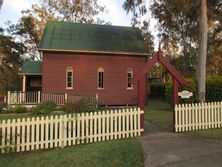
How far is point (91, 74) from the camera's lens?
26.5 meters

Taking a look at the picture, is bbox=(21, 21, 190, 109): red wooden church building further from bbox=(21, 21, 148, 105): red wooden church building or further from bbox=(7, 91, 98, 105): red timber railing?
bbox=(7, 91, 98, 105): red timber railing

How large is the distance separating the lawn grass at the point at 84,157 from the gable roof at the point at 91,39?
17.9 meters

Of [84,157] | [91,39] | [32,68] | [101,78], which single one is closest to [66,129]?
[84,157]

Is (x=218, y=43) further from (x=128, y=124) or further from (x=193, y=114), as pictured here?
(x=128, y=124)

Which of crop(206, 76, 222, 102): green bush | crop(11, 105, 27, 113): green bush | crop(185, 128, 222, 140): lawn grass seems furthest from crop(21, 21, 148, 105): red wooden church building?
crop(185, 128, 222, 140): lawn grass

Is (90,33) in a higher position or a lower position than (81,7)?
lower

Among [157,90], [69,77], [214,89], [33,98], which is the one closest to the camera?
[214,89]

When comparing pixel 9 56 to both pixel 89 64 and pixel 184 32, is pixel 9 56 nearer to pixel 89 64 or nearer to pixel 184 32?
pixel 89 64

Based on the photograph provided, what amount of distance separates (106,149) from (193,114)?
512 centimetres

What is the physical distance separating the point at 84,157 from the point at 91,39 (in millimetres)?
21199

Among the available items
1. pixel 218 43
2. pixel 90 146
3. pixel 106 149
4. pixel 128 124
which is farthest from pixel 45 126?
pixel 218 43

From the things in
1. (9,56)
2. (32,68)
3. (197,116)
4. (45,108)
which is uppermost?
(9,56)

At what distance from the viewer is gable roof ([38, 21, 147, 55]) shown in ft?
86.1

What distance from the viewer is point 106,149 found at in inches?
332
